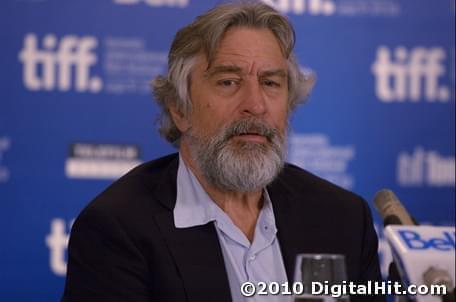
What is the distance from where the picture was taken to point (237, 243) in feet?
6.33

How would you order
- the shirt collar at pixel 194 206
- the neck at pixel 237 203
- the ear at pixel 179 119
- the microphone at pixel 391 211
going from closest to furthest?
the microphone at pixel 391 211, the shirt collar at pixel 194 206, the neck at pixel 237 203, the ear at pixel 179 119

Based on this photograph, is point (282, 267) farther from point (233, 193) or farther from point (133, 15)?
point (133, 15)

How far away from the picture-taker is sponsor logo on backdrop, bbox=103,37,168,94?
314cm

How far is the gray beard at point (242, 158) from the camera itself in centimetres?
199

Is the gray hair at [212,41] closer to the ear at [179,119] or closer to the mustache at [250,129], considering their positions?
the ear at [179,119]

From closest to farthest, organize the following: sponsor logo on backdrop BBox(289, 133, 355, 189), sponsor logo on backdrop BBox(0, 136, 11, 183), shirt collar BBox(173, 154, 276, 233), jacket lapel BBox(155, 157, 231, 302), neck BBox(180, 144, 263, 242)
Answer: jacket lapel BBox(155, 157, 231, 302), shirt collar BBox(173, 154, 276, 233), neck BBox(180, 144, 263, 242), sponsor logo on backdrop BBox(0, 136, 11, 183), sponsor logo on backdrop BBox(289, 133, 355, 189)

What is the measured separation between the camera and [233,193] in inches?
81.3

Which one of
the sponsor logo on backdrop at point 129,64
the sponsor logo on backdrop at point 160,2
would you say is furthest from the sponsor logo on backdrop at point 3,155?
the sponsor logo on backdrop at point 160,2

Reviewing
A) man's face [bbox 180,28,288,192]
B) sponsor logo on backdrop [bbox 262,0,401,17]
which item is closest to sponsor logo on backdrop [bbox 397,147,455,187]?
sponsor logo on backdrop [bbox 262,0,401,17]

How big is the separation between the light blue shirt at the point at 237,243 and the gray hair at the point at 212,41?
0.28 metres

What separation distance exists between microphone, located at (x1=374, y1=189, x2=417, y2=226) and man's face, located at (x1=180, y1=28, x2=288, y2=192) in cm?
63

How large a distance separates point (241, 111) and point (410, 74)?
148 centimetres

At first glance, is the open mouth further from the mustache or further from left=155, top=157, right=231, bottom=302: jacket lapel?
left=155, top=157, right=231, bottom=302: jacket lapel

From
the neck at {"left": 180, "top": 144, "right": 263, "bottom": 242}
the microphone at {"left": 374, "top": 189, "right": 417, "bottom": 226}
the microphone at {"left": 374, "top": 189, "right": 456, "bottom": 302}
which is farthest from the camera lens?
the neck at {"left": 180, "top": 144, "right": 263, "bottom": 242}
